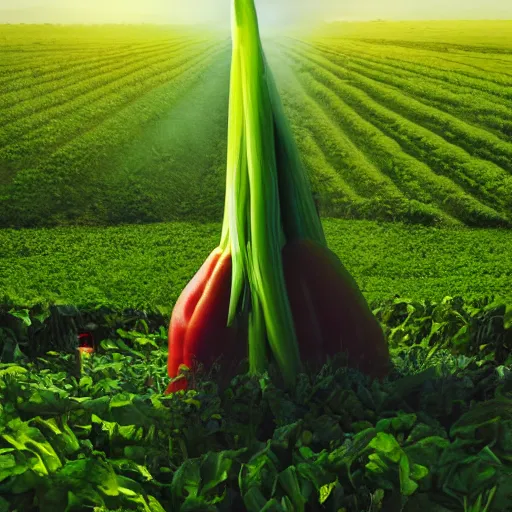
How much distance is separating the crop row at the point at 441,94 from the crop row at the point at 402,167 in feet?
3.73

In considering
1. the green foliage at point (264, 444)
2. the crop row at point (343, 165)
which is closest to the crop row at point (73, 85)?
the crop row at point (343, 165)

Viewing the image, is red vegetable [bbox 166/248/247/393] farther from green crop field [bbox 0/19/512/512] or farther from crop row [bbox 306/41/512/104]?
crop row [bbox 306/41/512/104]

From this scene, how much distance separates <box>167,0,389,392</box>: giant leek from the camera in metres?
2.05

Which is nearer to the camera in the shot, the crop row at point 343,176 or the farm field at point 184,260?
the farm field at point 184,260

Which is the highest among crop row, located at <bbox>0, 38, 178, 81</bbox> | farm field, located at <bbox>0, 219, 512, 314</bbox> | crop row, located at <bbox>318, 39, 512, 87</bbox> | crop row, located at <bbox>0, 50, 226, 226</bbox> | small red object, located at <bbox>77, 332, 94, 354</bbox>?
crop row, located at <bbox>0, 38, 178, 81</bbox>

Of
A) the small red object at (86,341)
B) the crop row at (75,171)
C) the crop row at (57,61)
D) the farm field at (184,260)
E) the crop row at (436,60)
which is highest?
the crop row at (57,61)

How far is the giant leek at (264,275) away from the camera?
2.05 metres

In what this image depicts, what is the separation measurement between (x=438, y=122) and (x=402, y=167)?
66.5 inches

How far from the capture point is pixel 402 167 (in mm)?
10641

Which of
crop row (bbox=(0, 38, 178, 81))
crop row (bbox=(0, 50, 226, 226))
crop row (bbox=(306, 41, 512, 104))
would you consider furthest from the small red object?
crop row (bbox=(306, 41, 512, 104))

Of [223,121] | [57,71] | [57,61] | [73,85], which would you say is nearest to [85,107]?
[73,85]

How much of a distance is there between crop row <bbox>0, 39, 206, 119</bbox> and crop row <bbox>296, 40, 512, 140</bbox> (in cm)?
230

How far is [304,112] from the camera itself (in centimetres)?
1197

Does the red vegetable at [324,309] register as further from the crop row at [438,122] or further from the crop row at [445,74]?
the crop row at [445,74]
